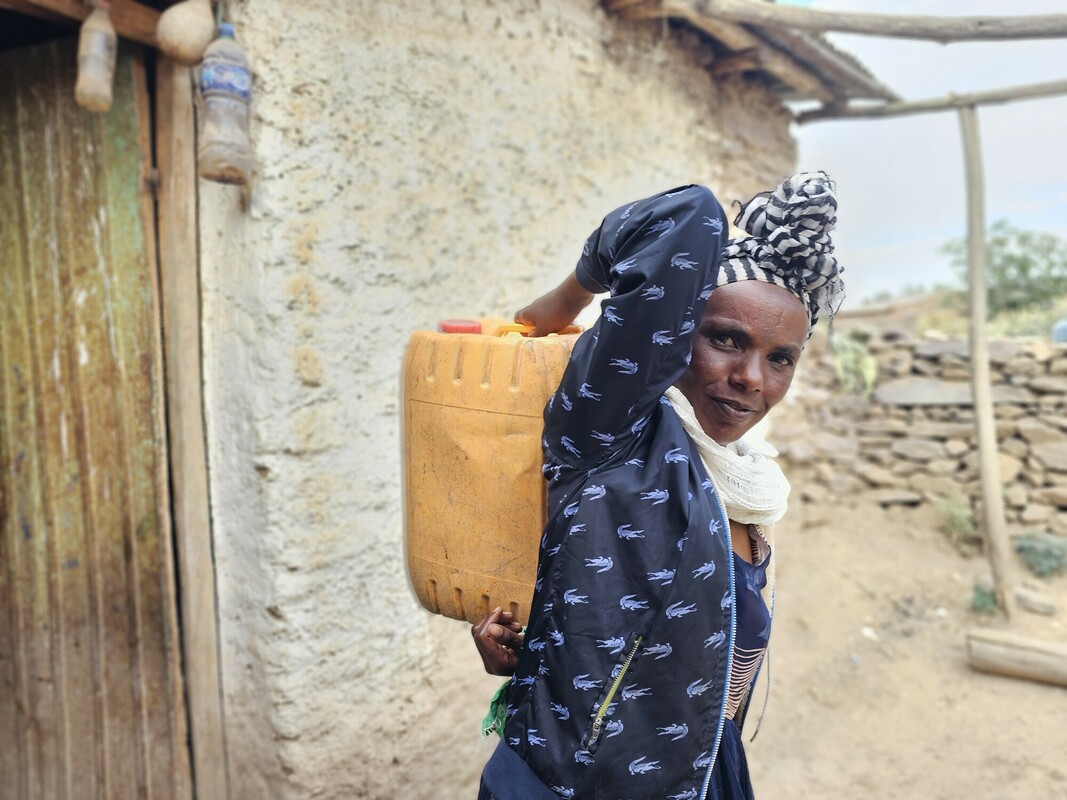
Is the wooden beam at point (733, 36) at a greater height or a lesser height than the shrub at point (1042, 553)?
greater

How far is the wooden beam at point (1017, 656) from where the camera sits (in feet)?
13.5

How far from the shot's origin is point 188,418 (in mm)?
2318

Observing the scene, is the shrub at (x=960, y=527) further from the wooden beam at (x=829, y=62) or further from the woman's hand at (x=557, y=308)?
the woman's hand at (x=557, y=308)

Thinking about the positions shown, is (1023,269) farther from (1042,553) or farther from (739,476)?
(739,476)

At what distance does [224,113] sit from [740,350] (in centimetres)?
150

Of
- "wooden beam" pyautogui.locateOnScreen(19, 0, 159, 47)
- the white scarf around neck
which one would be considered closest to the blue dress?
the white scarf around neck

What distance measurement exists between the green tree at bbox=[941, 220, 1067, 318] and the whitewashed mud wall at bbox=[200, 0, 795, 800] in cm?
789

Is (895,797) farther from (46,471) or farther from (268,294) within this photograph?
(46,471)

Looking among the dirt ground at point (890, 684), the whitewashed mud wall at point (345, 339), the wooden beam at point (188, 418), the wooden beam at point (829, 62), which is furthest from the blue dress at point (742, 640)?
the wooden beam at point (829, 62)

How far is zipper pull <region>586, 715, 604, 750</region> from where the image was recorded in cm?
107

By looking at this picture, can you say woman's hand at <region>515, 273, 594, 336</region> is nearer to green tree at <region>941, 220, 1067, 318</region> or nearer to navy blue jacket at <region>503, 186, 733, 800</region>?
navy blue jacket at <region>503, 186, 733, 800</region>

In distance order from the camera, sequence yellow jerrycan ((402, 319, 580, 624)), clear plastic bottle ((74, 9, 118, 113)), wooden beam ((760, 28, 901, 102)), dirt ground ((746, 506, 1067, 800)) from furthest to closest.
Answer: wooden beam ((760, 28, 901, 102)) < dirt ground ((746, 506, 1067, 800)) < clear plastic bottle ((74, 9, 118, 113)) < yellow jerrycan ((402, 319, 580, 624))

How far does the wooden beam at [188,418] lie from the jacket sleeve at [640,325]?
1629mm

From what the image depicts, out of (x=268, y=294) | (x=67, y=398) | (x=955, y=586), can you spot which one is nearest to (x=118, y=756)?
(x=67, y=398)
